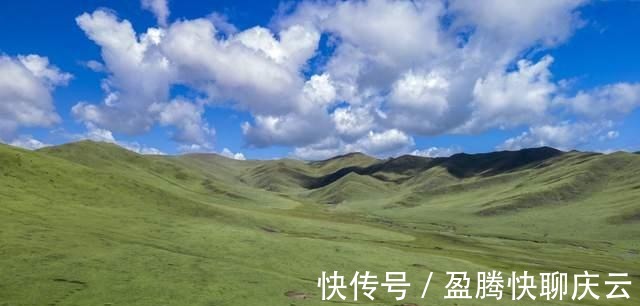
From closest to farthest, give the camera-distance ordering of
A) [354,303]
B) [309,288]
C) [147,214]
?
[354,303]
[309,288]
[147,214]

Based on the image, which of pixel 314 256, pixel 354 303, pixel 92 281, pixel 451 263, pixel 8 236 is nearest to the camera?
pixel 92 281

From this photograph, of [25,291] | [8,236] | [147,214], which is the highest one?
[147,214]

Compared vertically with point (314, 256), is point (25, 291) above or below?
below

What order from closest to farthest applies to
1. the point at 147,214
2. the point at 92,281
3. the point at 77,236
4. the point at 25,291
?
the point at 25,291 < the point at 92,281 < the point at 77,236 < the point at 147,214

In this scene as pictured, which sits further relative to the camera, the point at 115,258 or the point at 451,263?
the point at 451,263

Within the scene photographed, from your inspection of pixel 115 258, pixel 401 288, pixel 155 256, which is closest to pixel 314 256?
pixel 401 288

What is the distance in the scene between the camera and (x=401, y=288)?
6272 centimetres

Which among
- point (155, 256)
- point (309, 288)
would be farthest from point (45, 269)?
point (309, 288)

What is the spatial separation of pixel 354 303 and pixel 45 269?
3192 centimetres

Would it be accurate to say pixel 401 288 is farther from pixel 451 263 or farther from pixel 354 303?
pixel 451 263

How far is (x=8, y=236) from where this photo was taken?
61.7 meters

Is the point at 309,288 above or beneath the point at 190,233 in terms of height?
beneath

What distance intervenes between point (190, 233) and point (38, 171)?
1629 inches

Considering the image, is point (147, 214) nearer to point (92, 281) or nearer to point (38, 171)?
point (38, 171)
